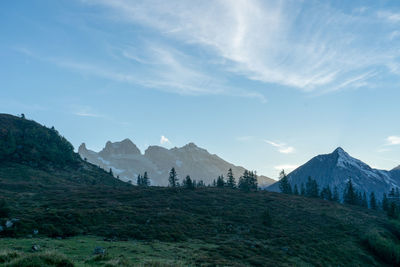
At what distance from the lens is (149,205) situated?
64.2m

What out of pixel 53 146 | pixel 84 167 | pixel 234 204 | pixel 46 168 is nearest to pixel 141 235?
pixel 234 204

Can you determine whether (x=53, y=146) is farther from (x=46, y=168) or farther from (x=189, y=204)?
(x=189, y=204)

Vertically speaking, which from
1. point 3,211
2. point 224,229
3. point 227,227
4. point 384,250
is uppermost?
point 3,211

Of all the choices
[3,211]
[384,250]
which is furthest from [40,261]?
[384,250]

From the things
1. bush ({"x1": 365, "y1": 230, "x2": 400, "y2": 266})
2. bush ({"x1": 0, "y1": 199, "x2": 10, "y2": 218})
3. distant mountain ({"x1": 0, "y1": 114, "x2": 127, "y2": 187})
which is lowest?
bush ({"x1": 365, "y1": 230, "x2": 400, "y2": 266})

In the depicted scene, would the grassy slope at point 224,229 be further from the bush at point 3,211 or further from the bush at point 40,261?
the bush at point 40,261

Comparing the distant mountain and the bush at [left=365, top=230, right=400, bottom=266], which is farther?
the distant mountain

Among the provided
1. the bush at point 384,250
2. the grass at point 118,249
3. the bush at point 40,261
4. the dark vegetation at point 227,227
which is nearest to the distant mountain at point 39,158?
the dark vegetation at point 227,227

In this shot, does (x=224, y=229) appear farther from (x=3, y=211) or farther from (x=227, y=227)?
(x=3, y=211)

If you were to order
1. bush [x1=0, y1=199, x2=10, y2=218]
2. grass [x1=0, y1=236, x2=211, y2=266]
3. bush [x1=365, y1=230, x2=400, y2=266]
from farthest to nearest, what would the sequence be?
bush [x1=365, y1=230, x2=400, y2=266], bush [x1=0, y1=199, x2=10, y2=218], grass [x1=0, y1=236, x2=211, y2=266]

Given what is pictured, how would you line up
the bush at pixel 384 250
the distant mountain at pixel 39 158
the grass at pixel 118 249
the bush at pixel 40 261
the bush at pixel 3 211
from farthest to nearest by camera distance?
the distant mountain at pixel 39 158 → the bush at pixel 384 250 → the bush at pixel 3 211 → the grass at pixel 118 249 → the bush at pixel 40 261

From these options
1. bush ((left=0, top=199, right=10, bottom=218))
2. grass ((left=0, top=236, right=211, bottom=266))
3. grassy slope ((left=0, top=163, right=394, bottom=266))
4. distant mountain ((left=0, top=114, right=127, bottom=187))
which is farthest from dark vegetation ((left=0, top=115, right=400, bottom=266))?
distant mountain ((left=0, top=114, right=127, bottom=187))

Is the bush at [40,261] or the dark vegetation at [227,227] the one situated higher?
the bush at [40,261]

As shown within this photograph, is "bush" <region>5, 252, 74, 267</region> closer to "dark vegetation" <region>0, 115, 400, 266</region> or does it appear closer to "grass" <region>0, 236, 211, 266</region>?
"dark vegetation" <region>0, 115, 400, 266</region>
